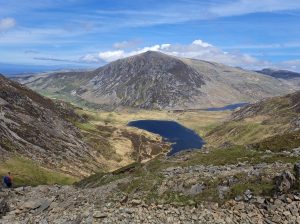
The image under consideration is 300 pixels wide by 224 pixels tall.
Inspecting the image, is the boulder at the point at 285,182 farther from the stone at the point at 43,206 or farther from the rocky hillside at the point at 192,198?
the stone at the point at 43,206

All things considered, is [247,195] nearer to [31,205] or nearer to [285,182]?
[285,182]

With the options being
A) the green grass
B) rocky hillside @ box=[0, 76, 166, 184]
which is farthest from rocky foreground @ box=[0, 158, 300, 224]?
rocky hillside @ box=[0, 76, 166, 184]

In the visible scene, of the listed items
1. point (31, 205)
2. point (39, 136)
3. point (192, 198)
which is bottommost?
point (39, 136)

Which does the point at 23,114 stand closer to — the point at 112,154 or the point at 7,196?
the point at 112,154

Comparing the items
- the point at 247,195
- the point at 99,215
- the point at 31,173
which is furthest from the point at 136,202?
the point at 31,173

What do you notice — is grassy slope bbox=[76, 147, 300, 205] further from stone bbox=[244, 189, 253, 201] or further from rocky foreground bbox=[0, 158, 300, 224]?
rocky foreground bbox=[0, 158, 300, 224]

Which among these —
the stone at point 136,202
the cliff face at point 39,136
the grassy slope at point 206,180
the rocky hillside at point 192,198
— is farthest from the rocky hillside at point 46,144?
the stone at point 136,202

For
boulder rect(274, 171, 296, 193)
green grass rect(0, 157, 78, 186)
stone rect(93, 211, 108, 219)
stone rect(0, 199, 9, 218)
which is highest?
boulder rect(274, 171, 296, 193)
